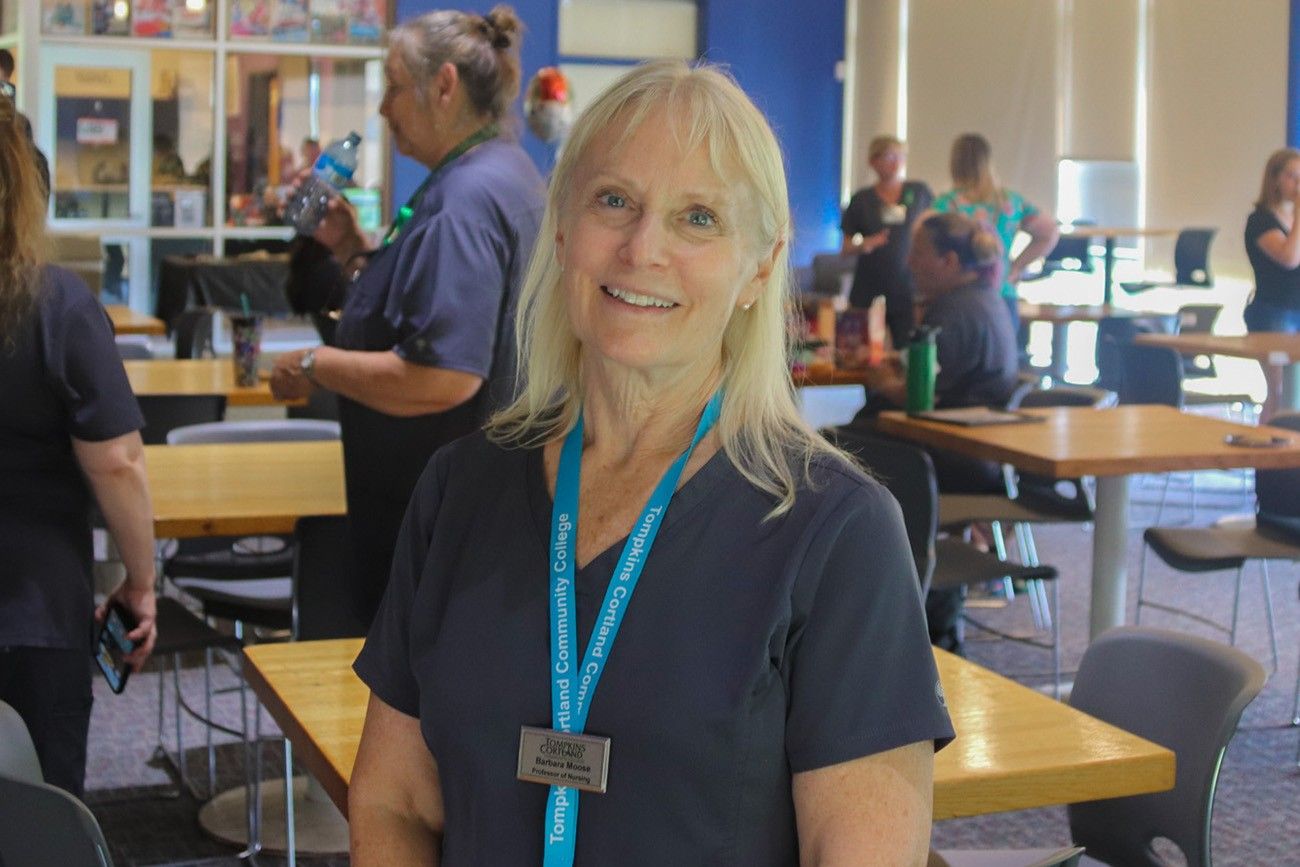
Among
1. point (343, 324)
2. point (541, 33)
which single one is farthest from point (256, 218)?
point (343, 324)

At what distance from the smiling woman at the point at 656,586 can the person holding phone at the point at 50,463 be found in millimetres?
1105

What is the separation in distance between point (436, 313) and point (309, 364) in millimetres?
319

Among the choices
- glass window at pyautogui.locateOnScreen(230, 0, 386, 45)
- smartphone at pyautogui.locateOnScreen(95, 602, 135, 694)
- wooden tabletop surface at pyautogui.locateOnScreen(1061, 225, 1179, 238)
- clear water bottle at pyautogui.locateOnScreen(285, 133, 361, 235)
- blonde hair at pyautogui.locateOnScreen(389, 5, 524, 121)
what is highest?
glass window at pyautogui.locateOnScreen(230, 0, 386, 45)

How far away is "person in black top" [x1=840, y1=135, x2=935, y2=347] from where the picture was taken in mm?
8516

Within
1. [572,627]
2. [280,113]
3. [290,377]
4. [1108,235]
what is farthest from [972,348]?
[280,113]

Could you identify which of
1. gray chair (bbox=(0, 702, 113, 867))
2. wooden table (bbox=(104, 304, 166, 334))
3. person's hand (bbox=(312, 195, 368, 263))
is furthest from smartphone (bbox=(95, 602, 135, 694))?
wooden table (bbox=(104, 304, 166, 334))

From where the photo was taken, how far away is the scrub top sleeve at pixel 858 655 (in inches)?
55.7

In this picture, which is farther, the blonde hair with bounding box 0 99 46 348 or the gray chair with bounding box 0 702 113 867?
the blonde hair with bounding box 0 99 46 348

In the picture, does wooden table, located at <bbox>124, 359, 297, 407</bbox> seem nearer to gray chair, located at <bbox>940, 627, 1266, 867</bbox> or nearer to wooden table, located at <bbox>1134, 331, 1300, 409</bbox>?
gray chair, located at <bbox>940, 627, 1266, 867</bbox>

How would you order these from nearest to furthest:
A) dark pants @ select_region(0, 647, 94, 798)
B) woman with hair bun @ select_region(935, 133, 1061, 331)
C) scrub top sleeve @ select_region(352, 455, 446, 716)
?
scrub top sleeve @ select_region(352, 455, 446, 716), dark pants @ select_region(0, 647, 94, 798), woman with hair bun @ select_region(935, 133, 1061, 331)

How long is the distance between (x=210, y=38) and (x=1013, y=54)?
264 inches

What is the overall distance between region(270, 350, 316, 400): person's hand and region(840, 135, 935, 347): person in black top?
4740 millimetres

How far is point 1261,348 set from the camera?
7.30 meters

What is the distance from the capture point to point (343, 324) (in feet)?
10.3
